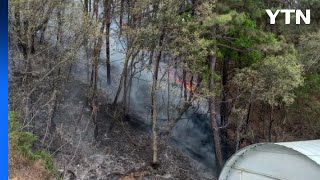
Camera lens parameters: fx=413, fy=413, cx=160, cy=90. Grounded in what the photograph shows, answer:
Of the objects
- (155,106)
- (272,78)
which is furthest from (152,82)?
(272,78)

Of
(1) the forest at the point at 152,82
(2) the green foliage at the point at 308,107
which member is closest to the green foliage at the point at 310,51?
(1) the forest at the point at 152,82

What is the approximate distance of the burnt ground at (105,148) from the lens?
38.6 feet

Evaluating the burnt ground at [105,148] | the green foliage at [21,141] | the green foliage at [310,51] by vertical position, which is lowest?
the burnt ground at [105,148]

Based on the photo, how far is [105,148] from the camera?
12.9 meters

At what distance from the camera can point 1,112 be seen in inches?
83.1

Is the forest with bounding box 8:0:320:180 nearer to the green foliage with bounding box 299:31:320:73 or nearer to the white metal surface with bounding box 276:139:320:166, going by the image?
the green foliage with bounding box 299:31:320:73

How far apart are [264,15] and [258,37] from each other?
7.27 feet

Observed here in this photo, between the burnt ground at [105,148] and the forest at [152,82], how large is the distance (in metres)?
0.04

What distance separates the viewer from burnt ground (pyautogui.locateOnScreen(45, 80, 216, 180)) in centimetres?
1177

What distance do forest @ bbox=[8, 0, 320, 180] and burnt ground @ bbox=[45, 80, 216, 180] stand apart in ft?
0.12

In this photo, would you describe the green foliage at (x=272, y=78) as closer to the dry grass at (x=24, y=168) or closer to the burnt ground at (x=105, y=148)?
the burnt ground at (x=105, y=148)

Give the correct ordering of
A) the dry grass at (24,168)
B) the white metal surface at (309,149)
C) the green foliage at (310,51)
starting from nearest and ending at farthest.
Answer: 1. the white metal surface at (309,149)
2. the dry grass at (24,168)
3. the green foliage at (310,51)

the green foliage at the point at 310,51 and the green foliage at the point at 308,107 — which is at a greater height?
the green foliage at the point at 310,51

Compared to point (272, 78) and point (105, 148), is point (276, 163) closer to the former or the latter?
point (272, 78)
